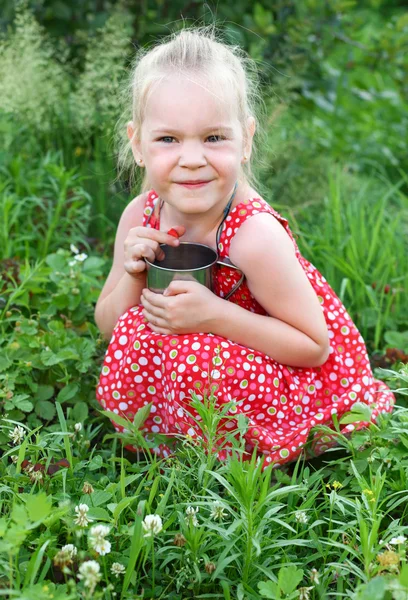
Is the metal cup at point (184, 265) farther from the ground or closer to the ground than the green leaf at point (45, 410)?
farther from the ground

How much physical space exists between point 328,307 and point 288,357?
260mm

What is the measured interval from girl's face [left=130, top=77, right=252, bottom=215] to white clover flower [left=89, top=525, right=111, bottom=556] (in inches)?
36.3

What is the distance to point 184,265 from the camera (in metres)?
2.41

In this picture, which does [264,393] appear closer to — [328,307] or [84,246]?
[328,307]

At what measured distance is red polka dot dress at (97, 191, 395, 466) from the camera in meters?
2.22

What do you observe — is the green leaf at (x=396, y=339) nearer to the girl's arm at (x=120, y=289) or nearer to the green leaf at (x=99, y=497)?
the girl's arm at (x=120, y=289)

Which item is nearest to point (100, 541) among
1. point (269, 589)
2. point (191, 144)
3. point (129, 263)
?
point (269, 589)

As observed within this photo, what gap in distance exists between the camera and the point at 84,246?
3.47 meters

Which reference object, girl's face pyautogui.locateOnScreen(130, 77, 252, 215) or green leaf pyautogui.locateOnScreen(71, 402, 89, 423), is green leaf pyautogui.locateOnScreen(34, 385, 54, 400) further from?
A: girl's face pyautogui.locateOnScreen(130, 77, 252, 215)

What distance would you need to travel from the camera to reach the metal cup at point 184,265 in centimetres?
225

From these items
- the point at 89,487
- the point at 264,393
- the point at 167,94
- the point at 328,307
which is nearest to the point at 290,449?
the point at 264,393

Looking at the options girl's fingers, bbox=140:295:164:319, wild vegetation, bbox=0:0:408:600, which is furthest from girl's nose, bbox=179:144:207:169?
wild vegetation, bbox=0:0:408:600

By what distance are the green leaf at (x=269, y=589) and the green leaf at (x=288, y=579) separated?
0.02m

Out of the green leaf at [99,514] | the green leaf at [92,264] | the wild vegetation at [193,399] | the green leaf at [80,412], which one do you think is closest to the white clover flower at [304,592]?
the wild vegetation at [193,399]
